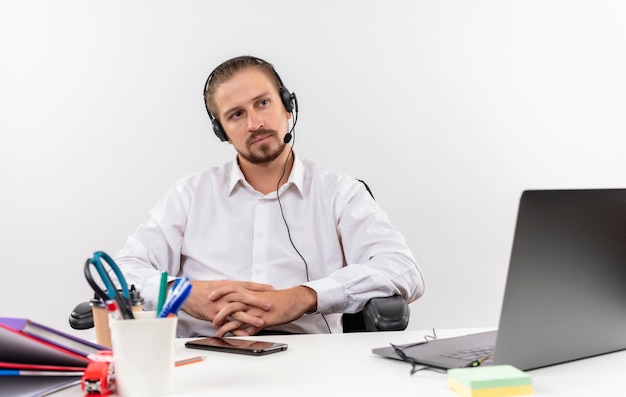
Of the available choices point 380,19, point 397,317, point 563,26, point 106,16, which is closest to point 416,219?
point 380,19

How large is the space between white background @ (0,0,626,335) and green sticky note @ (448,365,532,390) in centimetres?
181

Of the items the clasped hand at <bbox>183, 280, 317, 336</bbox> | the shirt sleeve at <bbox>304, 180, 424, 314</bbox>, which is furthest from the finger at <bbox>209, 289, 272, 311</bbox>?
the shirt sleeve at <bbox>304, 180, 424, 314</bbox>

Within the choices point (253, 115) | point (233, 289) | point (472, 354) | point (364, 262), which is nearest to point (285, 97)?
point (253, 115)

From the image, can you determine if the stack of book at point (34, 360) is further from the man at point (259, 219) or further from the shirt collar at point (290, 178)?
the shirt collar at point (290, 178)

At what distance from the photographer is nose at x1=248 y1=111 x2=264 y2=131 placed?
203cm

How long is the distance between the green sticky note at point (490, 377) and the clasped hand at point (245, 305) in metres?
0.79

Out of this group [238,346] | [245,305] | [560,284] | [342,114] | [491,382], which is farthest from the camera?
[342,114]

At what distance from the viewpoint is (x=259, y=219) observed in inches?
80.7

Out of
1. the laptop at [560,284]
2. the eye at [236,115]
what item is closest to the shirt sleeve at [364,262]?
the eye at [236,115]

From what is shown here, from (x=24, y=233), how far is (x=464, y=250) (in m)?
1.69

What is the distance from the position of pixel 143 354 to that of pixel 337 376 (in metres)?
0.29

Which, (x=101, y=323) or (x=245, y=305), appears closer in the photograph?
(x=101, y=323)

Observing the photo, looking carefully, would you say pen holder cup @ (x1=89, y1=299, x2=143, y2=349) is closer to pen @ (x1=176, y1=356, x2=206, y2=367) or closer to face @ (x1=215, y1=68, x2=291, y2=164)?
pen @ (x1=176, y1=356, x2=206, y2=367)

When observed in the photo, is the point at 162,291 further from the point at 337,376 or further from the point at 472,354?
the point at 472,354
